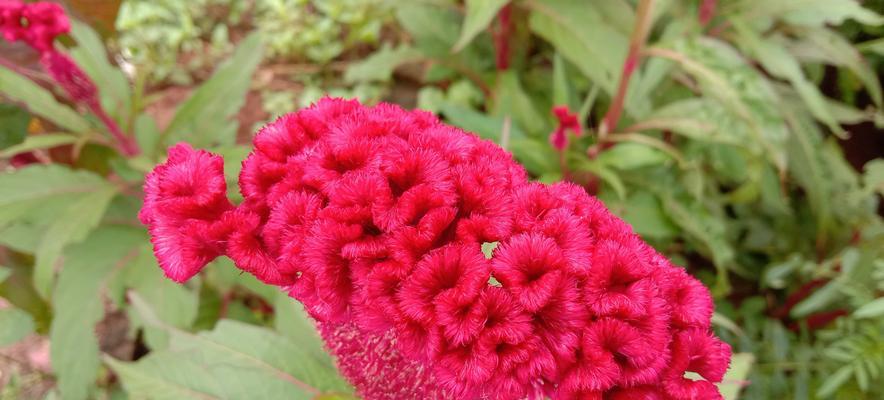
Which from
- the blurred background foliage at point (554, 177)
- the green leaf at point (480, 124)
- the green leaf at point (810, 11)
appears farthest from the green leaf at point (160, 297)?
the green leaf at point (810, 11)

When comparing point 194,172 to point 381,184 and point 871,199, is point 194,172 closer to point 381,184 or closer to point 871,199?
point 381,184

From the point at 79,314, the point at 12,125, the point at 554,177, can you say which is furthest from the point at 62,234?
the point at 554,177

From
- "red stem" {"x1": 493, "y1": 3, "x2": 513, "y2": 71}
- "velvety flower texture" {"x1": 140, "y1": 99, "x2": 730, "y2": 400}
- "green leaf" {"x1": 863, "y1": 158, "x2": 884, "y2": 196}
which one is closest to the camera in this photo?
"velvety flower texture" {"x1": 140, "y1": 99, "x2": 730, "y2": 400}

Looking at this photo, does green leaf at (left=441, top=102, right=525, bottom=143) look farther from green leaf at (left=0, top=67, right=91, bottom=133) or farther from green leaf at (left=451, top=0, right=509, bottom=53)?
green leaf at (left=0, top=67, right=91, bottom=133)

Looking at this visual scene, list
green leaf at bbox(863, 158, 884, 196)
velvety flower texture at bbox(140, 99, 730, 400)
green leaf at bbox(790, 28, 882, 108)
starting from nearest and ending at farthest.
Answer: velvety flower texture at bbox(140, 99, 730, 400), green leaf at bbox(863, 158, 884, 196), green leaf at bbox(790, 28, 882, 108)

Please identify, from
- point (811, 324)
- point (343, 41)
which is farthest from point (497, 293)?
point (343, 41)

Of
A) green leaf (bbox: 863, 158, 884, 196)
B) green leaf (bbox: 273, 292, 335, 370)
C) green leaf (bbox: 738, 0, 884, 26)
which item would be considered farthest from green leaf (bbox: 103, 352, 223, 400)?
green leaf (bbox: 863, 158, 884, 196)

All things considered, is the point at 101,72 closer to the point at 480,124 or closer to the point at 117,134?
the point at 117,134

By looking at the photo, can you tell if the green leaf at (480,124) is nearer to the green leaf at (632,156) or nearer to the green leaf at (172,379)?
the green leaf at (632,156)
